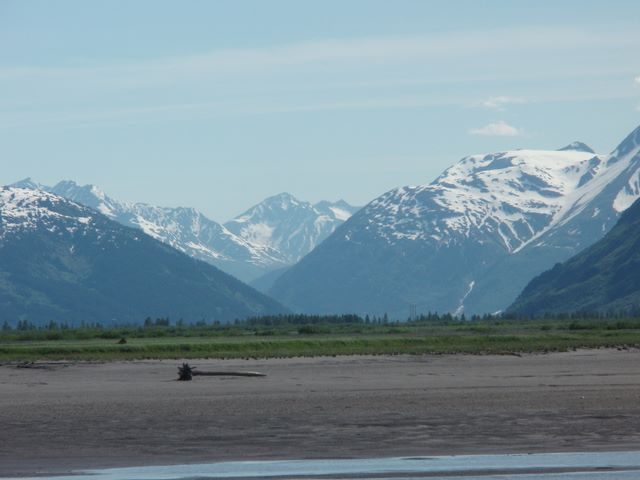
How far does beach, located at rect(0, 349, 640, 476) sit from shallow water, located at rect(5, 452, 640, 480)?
4.02 feet

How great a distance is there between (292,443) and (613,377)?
94.4ft

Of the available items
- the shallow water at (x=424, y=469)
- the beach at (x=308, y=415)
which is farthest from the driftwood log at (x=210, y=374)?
the shallow water at (x=424, y=469)

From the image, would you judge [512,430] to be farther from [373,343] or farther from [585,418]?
[373,343]

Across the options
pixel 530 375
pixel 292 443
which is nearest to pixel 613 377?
pixel 530 375

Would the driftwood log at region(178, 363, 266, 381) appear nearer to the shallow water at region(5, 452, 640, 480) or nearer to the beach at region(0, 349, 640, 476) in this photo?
the beach at region(0, 349, 640, 476)

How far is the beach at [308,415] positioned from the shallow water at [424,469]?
1.23 metres

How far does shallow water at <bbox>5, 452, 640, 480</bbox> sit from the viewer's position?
109 feet

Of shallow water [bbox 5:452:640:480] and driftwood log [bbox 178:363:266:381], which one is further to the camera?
driftwood log [bbox 178:363:266:381]

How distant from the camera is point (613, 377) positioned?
212ft

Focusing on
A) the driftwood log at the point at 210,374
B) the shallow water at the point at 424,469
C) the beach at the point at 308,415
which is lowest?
the shallow water at the point at 424,469

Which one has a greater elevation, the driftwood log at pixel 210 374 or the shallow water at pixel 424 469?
the driftwood log at pixel 210 374

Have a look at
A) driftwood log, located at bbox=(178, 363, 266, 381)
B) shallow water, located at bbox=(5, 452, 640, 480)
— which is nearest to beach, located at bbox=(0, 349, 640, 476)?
driftwood log, located at bbox=(178, 363, 266, 381)

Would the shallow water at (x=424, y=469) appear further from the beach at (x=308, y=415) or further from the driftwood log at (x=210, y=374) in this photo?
the driftwood log at (x=210, y=374)

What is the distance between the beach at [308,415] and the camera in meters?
38.4
